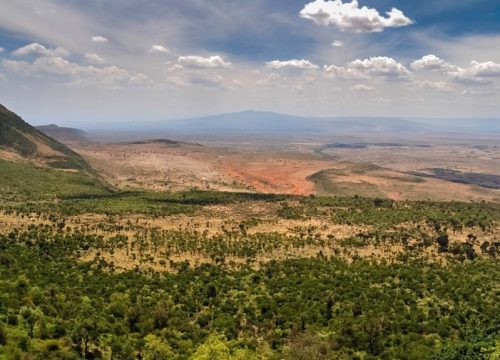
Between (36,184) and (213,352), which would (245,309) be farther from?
(36,184)

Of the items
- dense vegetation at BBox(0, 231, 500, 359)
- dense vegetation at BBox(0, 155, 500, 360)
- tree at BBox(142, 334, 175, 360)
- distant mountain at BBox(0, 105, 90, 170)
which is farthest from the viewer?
distant mountain at BBox(0, 105, 90, 170)

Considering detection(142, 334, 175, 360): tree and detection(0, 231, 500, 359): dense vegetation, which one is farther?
detection(0, 231, 500, 359): dense vegetation

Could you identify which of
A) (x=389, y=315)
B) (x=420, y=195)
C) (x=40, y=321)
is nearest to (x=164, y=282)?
(x=40, y=321)

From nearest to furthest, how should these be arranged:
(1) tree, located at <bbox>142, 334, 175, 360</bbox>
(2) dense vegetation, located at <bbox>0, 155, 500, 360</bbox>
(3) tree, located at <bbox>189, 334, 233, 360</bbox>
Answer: (3) tree, located at <bbox>189, 334, 233, 360</bbox>, (1) tree, located at <bbox>142, 334, 175, 360</bbox>, (2) dense vegetation, located at <bbox>0, 155, 500, 360</bbox>

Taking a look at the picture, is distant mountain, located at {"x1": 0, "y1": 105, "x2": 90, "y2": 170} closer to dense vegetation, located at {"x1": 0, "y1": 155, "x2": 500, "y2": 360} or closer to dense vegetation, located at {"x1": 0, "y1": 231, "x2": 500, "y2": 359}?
dense vegetation, located at {"x1": 0, "y1": 155, "x2": 500, "y2": 360}

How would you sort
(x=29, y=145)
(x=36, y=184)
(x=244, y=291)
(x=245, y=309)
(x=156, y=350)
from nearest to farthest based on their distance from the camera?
1. (x=156, y=350)
2. (x=245, y=309)
3. (x=244, y=291)
4. (x=36, y=184)
5. (x=29, y=145)

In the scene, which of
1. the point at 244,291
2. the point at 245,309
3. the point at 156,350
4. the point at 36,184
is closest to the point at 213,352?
the point at 156,350

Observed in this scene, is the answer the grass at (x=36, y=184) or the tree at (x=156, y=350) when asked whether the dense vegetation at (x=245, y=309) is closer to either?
the tree at (x=156, y=350)

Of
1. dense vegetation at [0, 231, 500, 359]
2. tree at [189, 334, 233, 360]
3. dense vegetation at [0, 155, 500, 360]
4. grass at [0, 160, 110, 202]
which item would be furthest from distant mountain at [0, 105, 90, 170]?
tree at [189, 334, 233, 360]

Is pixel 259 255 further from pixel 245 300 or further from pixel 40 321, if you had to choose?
pixel 40 321
